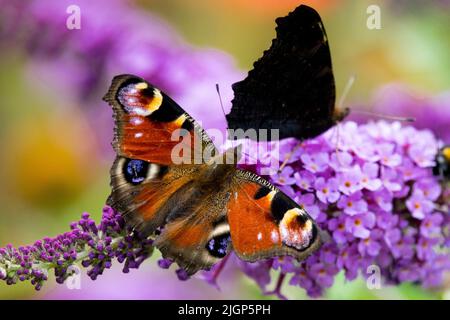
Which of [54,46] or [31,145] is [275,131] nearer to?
[54,46]

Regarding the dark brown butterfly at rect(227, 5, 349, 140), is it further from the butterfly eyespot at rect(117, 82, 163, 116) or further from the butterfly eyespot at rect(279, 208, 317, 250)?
the butterfly eyespot at rect(279, 208, 317, 250)

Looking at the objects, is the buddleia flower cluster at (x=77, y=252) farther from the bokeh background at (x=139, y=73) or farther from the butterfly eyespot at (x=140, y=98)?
the bokeh background at (x=139, y=73)

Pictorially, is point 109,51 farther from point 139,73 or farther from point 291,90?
point 291,90

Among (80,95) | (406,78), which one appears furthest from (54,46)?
(406,78)

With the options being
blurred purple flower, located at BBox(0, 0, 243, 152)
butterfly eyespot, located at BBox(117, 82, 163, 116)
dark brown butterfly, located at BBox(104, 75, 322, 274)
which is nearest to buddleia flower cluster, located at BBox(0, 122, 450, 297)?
dark brown butterfly, located at BBox(104, 75, 322, 274)

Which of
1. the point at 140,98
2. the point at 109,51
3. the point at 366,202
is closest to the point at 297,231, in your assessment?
the point at 366,202

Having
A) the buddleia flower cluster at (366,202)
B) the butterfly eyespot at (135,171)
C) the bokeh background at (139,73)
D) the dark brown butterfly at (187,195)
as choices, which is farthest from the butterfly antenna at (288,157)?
the bokeh background at (139,73)
